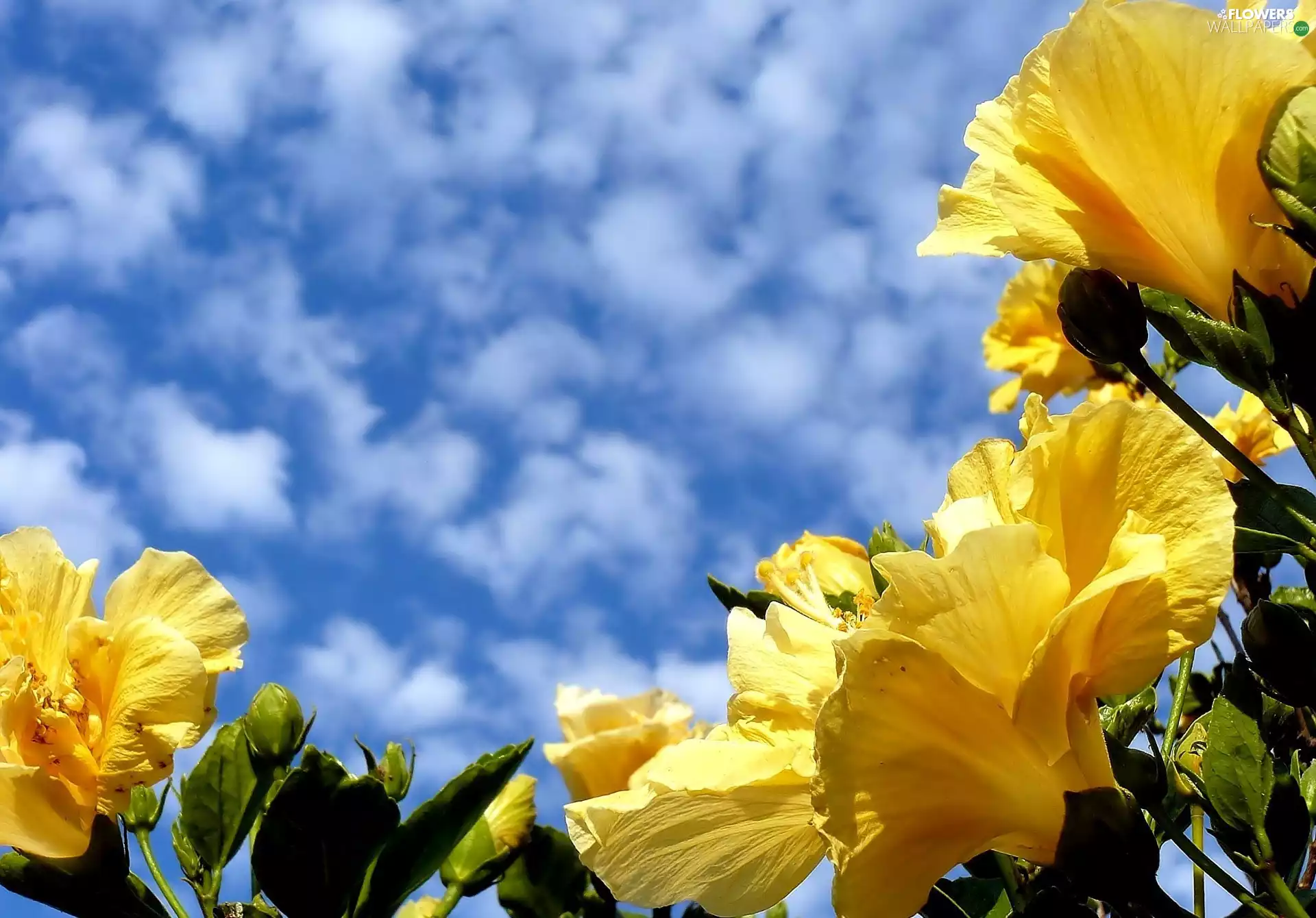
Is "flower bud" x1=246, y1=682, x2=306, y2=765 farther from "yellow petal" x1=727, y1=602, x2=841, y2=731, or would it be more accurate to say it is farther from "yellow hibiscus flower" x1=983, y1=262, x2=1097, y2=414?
"yellow hibiscus flower" x1=983, y1=262, x2=1097, y2=414

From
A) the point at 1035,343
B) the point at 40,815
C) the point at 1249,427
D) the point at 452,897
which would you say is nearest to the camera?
the point at 40,815

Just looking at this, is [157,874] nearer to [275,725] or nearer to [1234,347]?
[275,725]

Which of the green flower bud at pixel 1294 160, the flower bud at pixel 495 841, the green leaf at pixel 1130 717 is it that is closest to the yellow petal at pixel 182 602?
the flower bud at pixel 495 841

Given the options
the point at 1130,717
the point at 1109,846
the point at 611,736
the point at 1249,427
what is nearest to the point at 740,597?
the point at 611,736

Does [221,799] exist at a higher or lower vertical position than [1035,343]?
lower

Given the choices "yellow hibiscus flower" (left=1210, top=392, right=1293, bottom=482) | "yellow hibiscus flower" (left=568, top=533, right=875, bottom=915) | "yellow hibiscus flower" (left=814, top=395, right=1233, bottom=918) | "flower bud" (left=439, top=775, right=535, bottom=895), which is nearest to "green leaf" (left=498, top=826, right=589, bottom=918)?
"flower bud" (left=439, top=775, right=535, bottom=895)

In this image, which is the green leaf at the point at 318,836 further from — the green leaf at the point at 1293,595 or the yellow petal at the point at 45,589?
the green leaf at the point at 1293,595

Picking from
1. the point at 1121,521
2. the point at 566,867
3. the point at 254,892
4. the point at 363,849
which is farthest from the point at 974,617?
the point at 566,867

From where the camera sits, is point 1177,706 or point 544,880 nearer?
point 1177,706
